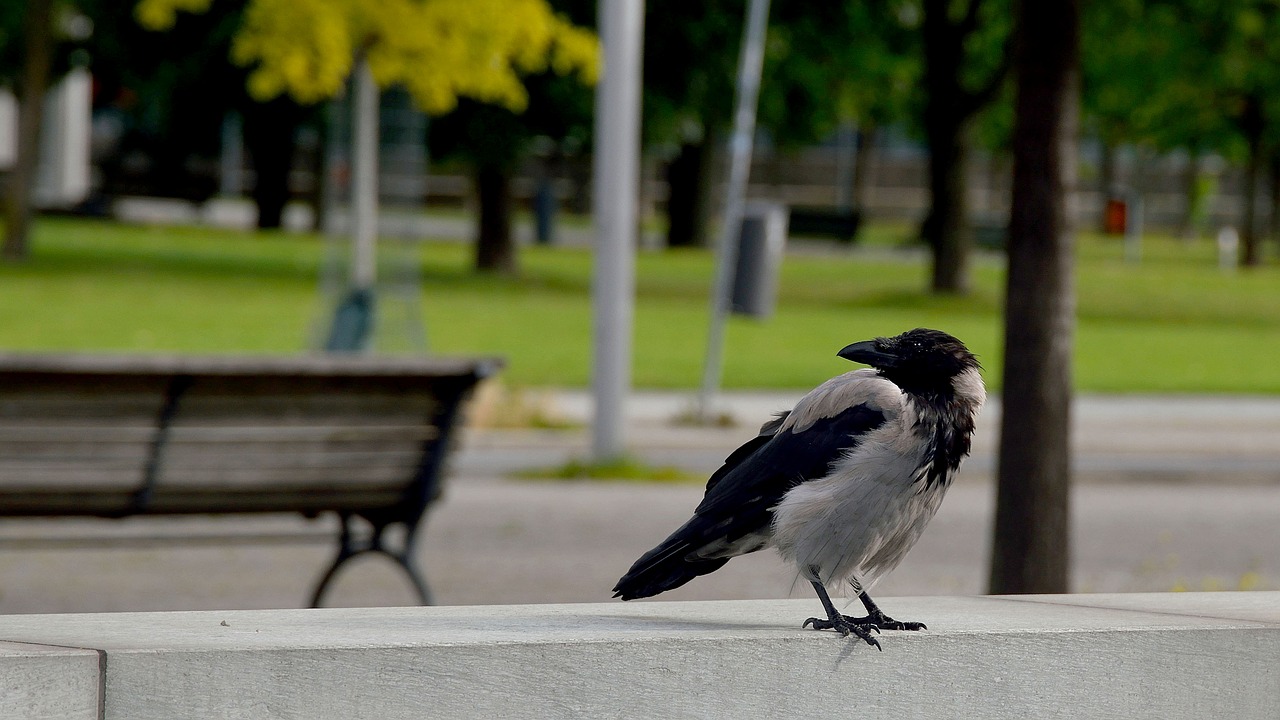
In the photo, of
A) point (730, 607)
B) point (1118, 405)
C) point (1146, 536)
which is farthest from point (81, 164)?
point (730, 607)

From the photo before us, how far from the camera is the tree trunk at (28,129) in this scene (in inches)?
1170

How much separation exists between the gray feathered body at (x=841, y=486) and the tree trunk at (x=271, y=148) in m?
32.4

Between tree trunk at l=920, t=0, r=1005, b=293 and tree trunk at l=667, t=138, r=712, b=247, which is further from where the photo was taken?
tree trunk at l=667, t=138, r=712, b=247

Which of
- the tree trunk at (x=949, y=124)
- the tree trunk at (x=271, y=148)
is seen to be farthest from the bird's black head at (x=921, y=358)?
the tree trunk at (x=271, y=148)

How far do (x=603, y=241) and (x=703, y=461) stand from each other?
2.00m

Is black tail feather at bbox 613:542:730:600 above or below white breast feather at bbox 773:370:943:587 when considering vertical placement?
below

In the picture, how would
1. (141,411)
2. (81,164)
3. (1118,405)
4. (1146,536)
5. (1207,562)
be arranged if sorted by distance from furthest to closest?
(81,164)
(1118,405)
(1146,536)
(1207,562)
(141,411)

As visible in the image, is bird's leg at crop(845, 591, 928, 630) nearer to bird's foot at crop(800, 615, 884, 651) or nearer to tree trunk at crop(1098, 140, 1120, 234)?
bird's foot at crop(800, 615, 884, 651)

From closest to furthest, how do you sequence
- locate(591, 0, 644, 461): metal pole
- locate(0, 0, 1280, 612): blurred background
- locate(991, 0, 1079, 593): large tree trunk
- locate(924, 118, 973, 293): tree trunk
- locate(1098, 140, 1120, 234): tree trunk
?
1. locate(991, 0, 1079, 593): large tree trunk
2. locate(0, 0, 1280, 612): blurred background
3. locate(591, 0, 644, 461): metal pole
4. locate(924, 118, 973, 293): tree trunk
5. locate(1098, 140, 1120, 234): tree trunk

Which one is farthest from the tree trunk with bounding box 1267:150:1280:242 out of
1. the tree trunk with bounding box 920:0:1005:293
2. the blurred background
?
the tree trunk with bounding box 920:0:1005:293

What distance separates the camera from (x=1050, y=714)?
323 centimetres

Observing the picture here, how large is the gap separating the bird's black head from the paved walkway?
413cm

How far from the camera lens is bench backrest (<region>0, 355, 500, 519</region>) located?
6.36 meters

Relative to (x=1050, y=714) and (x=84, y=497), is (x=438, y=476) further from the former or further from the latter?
(x=1050, y=714)
